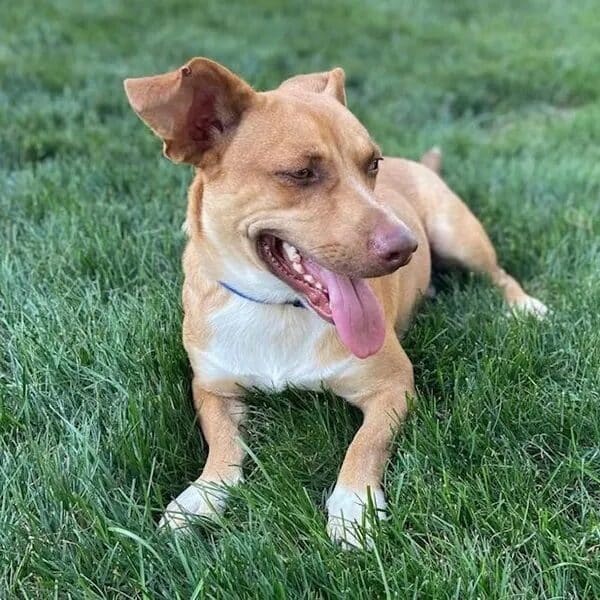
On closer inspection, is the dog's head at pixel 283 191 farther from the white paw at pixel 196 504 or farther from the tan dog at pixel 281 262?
the white paw at pixel 196 504

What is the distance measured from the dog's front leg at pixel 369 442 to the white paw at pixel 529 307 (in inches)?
26.1

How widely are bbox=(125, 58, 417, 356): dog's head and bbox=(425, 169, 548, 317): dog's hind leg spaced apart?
52.4 inches

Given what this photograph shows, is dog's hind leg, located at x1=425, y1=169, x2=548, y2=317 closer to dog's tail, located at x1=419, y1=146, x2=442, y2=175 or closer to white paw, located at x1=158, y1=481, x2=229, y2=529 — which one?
dog's tail, located at x1=419, y1=146, x2=442, y2=175

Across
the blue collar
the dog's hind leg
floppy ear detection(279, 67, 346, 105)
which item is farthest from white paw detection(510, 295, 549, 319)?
floppy ear detection(279, 67, 346, 105)

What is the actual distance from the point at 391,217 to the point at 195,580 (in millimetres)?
1170

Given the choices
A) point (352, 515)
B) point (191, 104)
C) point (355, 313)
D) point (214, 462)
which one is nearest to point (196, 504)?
point (214, 462)

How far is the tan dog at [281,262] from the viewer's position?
256 cm

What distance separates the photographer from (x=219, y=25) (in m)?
8.52

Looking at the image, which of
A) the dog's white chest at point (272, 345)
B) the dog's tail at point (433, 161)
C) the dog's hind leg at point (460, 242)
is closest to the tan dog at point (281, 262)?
the dog's white chest at point (272, 345)

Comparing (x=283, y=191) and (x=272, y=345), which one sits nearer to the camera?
(x=283, y=191)

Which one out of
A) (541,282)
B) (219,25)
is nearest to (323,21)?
(219,25)

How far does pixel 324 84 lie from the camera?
329cm

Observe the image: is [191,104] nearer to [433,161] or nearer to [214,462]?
[214,462]

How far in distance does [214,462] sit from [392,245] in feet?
2.95
